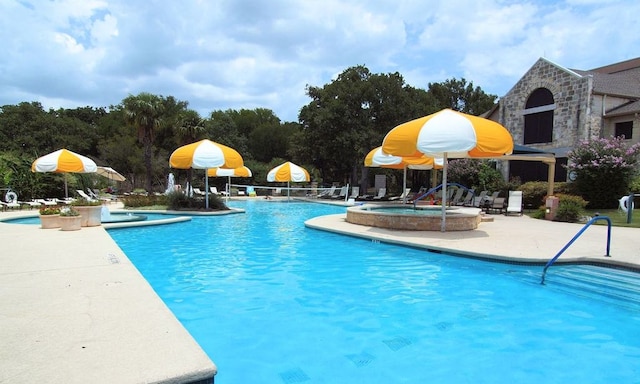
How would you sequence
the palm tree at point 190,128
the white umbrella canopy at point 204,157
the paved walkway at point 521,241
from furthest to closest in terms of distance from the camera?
1. the palm tree at point 190,128
2. the white umbrella canopy at point 204,157
3. the paved walkway at point 521,241

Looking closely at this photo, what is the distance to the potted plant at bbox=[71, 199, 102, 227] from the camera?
456 inches

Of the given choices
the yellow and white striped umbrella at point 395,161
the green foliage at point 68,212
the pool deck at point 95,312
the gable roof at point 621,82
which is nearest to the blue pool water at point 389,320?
the pool deck at point 95,312

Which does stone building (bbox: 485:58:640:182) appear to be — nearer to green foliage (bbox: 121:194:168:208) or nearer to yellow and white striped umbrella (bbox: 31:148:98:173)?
green foliage (bbox: 121:194:168:208)

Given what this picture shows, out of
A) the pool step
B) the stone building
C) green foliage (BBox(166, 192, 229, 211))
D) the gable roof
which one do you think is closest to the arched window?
the stone building

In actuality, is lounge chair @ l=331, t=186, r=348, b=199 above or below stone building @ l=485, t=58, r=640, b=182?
below

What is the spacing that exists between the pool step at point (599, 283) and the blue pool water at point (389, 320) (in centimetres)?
25

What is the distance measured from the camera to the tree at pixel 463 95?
50.8 metres

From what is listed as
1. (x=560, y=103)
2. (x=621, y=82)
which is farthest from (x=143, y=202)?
(x=621, y=82)

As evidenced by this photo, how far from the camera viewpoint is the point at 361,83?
94.1 feet

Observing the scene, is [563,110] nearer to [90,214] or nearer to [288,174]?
[288,174]

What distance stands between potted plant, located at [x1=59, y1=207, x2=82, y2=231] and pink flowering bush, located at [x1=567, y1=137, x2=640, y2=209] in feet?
62.2

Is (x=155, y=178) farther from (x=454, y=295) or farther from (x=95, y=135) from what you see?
(x=454, y=295)

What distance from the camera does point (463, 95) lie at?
5225cm

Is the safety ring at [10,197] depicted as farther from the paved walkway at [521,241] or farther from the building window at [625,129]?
the building window at [625,129]
